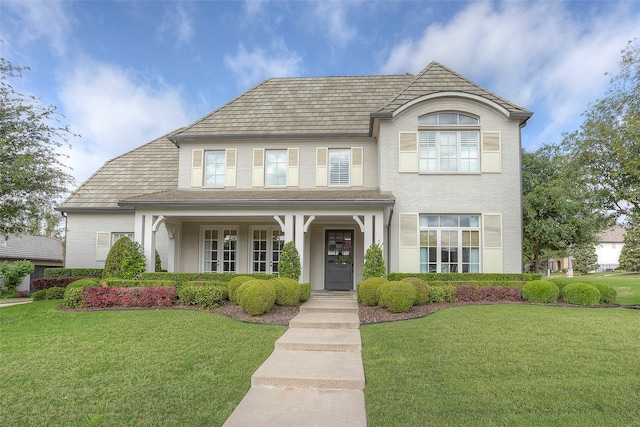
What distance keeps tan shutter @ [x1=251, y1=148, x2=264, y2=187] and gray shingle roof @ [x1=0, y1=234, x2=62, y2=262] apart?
17446mm

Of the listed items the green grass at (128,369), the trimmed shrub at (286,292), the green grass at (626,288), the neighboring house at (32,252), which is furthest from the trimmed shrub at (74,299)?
the neighboring house at (32,252)

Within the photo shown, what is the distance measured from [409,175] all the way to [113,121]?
565 inches

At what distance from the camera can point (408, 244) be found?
12906 millimetres

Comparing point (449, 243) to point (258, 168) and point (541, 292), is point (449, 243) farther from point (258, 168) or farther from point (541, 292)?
point (258, 168)

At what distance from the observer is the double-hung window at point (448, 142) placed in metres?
13.3

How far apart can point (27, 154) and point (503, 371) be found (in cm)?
1333

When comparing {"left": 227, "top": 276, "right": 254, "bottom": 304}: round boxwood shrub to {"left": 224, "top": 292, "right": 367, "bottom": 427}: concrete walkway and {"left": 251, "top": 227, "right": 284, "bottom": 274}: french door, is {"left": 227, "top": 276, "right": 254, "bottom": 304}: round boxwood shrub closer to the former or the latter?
{"left": 224, "top": 292, "right": 367, "bottom": 427}: concrete walkway

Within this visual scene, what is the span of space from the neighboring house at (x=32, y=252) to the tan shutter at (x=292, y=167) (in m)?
18.6

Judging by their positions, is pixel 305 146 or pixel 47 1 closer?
pixel 47 1

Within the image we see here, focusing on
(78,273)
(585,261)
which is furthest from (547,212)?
(585,261)

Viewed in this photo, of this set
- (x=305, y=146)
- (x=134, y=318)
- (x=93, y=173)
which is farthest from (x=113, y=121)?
(x=134, y=318)

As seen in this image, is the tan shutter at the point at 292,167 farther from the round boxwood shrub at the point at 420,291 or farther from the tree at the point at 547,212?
the tree at the point at 547,212

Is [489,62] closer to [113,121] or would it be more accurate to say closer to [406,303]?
[406,303]

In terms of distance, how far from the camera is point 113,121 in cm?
1895
